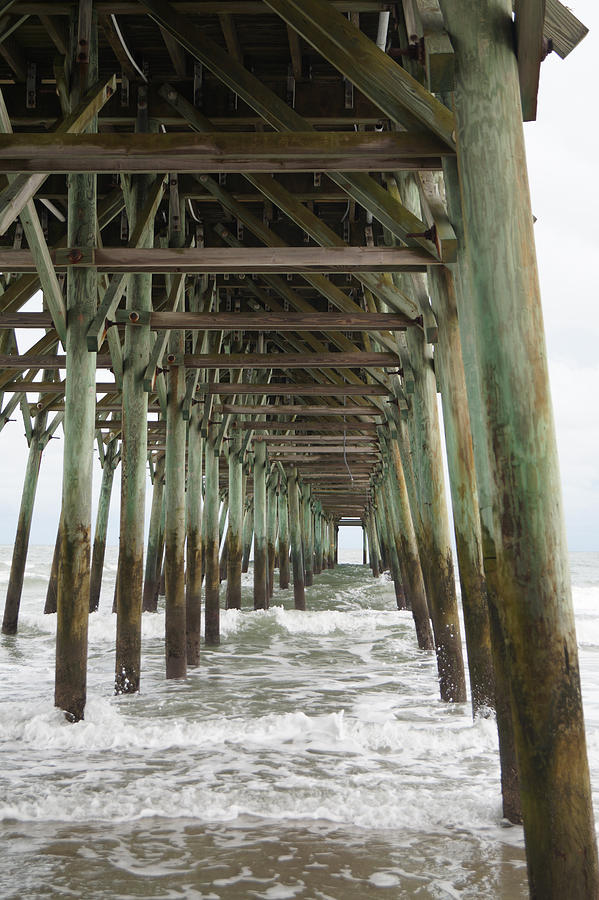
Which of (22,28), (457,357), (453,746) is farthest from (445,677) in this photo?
(22,28)

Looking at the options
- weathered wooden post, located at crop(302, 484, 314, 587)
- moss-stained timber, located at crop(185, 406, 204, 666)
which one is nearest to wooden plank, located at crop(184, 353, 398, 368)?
moss-stained timber, located at crop(185, 406, 204, 666)

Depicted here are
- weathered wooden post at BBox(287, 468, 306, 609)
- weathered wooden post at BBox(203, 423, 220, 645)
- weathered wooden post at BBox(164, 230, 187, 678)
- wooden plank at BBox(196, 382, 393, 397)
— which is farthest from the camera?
weathered wooden post at BBox(287, 468, 306, 609)

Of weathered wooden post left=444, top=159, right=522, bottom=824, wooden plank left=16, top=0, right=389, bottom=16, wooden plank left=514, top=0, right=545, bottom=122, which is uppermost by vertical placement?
wooden plank left=16, top=0, right=389, bottom=16

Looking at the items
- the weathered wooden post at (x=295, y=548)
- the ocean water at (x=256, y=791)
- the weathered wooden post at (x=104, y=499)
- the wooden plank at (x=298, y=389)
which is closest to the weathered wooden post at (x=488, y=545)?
the ocean water at (x=256, y=791)

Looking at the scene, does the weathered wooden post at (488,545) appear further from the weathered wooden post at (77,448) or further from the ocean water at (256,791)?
the weathered wooden post at (77,448)

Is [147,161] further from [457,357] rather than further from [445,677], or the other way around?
[445,677]

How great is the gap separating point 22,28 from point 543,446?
599 cm

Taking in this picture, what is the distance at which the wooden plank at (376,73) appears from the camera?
3.66 meters

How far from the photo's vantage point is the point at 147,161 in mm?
4035

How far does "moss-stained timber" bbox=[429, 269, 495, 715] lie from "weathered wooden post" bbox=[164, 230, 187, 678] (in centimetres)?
334

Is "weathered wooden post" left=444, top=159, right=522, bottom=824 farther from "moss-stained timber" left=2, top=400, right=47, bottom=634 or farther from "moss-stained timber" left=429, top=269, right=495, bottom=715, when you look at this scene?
"moss-stained timber" left=2, top=400, right=47, bottom=634

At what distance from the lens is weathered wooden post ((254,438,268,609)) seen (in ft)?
46.3

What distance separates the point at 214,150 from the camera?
3.94 m

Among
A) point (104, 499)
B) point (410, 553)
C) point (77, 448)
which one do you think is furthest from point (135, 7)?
point (104, 499)
